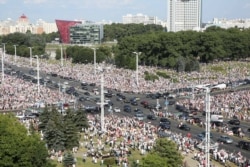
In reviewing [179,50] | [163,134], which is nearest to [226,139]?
[163,134]

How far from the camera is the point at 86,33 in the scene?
140 m

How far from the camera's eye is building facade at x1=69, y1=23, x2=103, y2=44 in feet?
454

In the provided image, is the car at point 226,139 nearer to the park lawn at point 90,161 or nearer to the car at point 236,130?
the car at point 236,130

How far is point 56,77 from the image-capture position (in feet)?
227

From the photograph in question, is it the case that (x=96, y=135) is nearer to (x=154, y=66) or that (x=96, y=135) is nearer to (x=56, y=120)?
(x=56, y=120)

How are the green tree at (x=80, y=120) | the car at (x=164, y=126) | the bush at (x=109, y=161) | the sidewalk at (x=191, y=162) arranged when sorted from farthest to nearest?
the car at (x=164, y=126) < the green tree at (x=80, y=120) < the sidewalk at (x=191, y=162) < the bush at (x=109, y=161)

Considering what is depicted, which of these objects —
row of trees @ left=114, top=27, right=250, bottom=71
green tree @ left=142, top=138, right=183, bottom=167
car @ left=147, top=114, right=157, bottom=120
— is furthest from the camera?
row of trees @ left=114, top=27, right=250, bottom=71

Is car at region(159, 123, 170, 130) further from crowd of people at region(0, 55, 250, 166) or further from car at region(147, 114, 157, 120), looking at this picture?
car at region(147, 114, 157, 120)

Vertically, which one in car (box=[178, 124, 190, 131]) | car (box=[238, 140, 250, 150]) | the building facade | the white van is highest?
the building facade

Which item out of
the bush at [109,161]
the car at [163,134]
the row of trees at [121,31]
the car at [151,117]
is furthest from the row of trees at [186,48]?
the row of trees at [121,31]

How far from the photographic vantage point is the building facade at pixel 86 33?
138 metres

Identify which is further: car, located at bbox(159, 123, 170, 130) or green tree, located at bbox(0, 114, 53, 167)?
car, located at bbox(159, 123, 170, 130)

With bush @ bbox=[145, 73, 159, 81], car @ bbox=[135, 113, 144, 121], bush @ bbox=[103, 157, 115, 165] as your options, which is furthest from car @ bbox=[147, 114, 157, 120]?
bush @ bbox=[145, 73, 159, 81]

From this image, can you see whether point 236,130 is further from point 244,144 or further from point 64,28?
point 64,28
